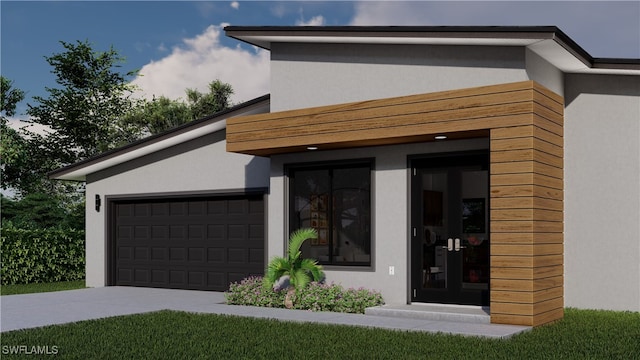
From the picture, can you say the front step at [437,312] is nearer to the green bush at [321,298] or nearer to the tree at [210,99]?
the green bush at [321,298]

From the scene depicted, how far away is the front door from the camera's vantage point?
1127 centimetres

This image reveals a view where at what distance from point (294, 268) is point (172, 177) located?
216 inches

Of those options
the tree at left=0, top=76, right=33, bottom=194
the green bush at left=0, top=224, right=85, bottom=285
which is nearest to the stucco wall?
the green bush at left=0, top=224, right=85, bottom=285

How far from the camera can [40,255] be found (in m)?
18.7

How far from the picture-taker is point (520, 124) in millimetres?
9922

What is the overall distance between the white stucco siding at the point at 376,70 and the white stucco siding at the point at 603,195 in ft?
6.59

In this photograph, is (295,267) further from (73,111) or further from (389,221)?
(73,111)

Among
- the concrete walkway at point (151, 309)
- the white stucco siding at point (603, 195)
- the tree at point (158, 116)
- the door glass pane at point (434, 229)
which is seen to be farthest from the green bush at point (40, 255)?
the tree at point (158, 116)

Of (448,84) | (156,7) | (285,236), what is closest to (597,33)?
(448,84)

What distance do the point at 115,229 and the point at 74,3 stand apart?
23.0 m

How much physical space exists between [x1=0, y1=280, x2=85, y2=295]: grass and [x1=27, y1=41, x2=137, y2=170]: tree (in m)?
17.0

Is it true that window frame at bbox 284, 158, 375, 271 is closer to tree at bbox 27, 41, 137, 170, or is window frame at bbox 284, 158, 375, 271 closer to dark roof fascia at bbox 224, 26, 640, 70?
dark roof fascia at bbox 224, 26, 640, 70

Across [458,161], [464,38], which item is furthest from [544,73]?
[458,161]

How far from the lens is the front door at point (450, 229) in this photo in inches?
444
